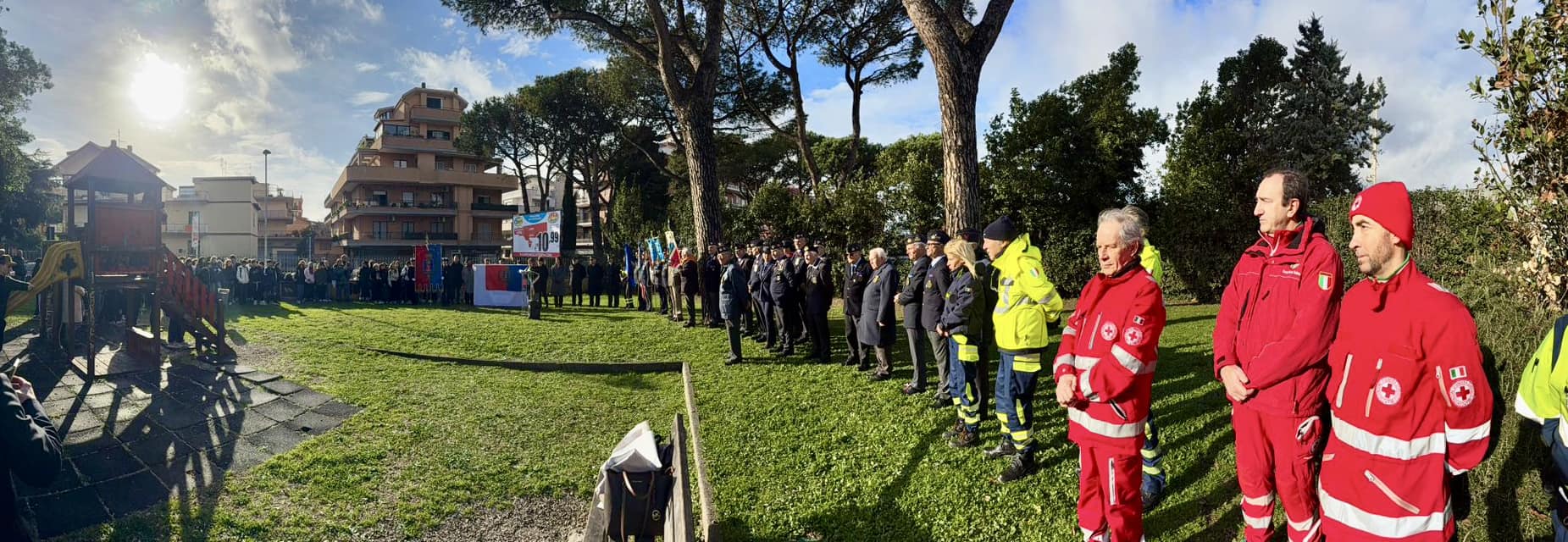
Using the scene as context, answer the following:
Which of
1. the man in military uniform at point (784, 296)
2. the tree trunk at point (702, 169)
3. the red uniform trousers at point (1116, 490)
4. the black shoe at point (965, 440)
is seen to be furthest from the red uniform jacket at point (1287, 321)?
the tree trunk at point (702, 169)

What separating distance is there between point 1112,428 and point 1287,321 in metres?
0.86

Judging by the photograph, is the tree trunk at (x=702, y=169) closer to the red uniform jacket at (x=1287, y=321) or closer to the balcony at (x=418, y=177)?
the red uniform jacket at (x=1287, y=321)

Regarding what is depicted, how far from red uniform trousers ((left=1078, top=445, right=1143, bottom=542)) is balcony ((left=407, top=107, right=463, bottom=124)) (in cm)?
5932

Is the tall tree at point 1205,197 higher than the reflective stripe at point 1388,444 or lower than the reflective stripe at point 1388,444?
higher

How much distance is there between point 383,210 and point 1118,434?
5955 cm

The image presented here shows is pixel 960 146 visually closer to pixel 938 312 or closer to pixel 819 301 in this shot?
pixel 819 301

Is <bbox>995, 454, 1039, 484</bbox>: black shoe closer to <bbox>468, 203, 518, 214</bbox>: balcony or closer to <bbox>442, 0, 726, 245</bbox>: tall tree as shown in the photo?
<bbox>442, 0, 726, 245</bbox>: tall tree

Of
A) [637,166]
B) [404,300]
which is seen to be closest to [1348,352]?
[404,300]

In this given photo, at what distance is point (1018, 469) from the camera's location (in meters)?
4.64

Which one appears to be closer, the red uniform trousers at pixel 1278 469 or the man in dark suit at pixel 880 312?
the red uniform trousers at pixel 1278 469

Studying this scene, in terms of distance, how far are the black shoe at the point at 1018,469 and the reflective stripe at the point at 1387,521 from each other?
218 centimetres

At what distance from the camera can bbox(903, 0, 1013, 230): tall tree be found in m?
9.26

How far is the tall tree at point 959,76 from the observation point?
926 centimetres

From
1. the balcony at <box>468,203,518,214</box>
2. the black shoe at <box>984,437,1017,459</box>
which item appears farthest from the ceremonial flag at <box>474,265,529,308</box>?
the balcony at <box>468,203,518,214</box>
